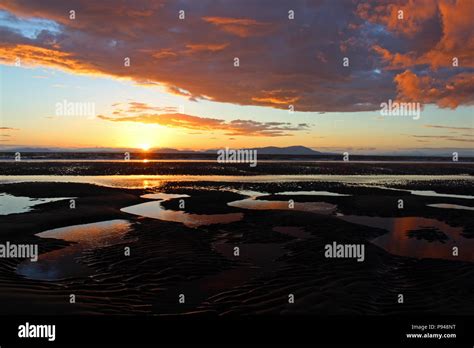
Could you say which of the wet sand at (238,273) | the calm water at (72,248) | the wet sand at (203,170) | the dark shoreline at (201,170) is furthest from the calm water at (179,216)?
the wet sand at (203,170)

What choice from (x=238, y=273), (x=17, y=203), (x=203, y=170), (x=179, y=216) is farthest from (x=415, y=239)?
(x=203, y=170)

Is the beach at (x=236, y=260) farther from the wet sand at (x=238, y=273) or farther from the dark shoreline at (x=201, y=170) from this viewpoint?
the dark shoreline at (x=201, y=170)

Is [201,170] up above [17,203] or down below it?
above

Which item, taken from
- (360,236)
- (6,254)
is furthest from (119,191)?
(360,236)

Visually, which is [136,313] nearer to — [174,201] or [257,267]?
[257,267]

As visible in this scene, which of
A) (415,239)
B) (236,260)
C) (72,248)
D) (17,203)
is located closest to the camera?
(236,260)

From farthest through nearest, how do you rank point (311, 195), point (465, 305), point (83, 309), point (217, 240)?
1. point (311, 195)
2. point (217, 240)
3. point (465, 305)
4. point (83, 309)

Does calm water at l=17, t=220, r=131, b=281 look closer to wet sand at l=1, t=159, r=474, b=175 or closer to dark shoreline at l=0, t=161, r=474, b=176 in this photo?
dark shoreline at l=0, t=161, r=474, b=176

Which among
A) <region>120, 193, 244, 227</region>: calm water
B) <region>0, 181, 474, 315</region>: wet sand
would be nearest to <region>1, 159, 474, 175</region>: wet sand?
<region>120, 193, 244, 227</region>: calm water

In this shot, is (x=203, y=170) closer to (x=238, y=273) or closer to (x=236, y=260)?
(x=236, y=260)
